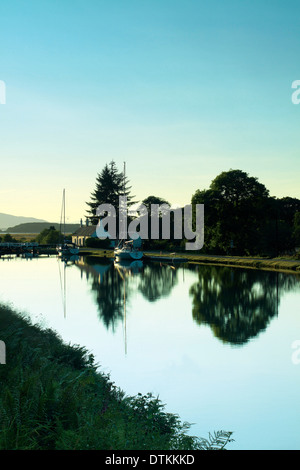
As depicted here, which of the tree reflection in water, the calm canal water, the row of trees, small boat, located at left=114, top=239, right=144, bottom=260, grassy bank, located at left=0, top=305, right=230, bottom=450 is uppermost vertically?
the row of trees

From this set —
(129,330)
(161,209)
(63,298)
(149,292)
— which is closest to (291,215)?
(161,209)

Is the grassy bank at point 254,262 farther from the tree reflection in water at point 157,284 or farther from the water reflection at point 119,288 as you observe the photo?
the tree reflection in water at point 157,284

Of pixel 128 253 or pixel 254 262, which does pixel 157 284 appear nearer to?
pixel 254 262


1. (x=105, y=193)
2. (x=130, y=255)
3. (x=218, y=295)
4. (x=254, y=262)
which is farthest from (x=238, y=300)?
(x=105, y=193)

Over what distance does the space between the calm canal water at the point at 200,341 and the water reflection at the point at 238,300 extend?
0.24 feet

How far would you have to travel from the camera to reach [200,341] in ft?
65.9

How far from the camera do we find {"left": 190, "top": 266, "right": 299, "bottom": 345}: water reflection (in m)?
22.8

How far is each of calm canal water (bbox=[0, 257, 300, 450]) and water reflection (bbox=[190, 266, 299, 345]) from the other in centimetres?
7

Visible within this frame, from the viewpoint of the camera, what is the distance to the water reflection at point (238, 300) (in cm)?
2284

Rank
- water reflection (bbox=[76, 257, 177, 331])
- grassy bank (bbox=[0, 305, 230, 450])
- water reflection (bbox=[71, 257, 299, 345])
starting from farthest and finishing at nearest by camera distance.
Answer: water reflection (bbox=[76, 257, 177, 331]) → water reflection (bbox=[71, 257, 299, 345]) → grassy bank (bbox=[0, 305, 230, 450])

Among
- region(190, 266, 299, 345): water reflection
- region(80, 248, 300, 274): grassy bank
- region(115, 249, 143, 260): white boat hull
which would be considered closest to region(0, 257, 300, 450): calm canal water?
region(190, 266, 299, 345): water reflection

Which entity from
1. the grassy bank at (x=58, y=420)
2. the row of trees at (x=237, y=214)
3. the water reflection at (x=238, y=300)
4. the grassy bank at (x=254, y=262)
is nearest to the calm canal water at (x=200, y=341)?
the water reflection at (x=238, y=300)

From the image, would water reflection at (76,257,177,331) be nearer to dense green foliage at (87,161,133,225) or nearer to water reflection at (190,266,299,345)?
water reflection at (190,266,299,345)
